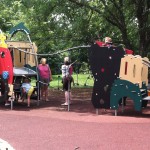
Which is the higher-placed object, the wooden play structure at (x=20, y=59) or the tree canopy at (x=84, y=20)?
the tree canopy at (x=84, y=20)

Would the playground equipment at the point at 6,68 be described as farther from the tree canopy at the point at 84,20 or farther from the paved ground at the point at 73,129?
the tree canopy at the point at 84,20

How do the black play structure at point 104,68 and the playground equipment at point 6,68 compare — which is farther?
the playground equipment at point 6,68

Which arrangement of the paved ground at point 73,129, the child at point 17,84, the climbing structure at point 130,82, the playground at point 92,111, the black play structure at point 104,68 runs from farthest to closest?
the child at point 17,84, the black play structure at point 104,68, the climbing structure at point 130,82, the playground at point 92,111, the paved ground at point 73,129

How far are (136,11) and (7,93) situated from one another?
7446 millimetres

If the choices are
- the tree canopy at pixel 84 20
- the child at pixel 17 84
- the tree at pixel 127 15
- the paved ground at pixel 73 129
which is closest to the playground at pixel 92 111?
the paved ground at pixel 73 129

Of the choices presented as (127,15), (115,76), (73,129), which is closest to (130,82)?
(115,76)

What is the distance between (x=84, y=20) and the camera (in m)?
17.2

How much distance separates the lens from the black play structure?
10.6 m

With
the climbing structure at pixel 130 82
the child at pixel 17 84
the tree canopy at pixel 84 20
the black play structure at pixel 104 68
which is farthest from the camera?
the tree canopy at pixel 84 20

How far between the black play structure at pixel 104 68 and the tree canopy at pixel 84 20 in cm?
595

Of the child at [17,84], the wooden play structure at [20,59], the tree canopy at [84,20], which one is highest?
the tree canopy at [84,20]

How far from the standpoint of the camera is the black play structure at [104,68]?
34.8ft

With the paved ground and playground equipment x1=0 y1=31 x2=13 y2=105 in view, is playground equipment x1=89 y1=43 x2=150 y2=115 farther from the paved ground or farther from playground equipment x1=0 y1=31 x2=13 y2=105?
playground equipment x1=0 y1=31 x2=13 y2=105

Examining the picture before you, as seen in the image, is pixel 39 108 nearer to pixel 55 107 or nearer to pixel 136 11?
pixel 55 107
